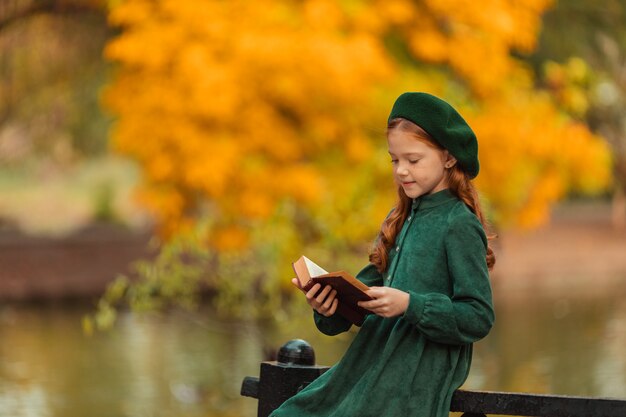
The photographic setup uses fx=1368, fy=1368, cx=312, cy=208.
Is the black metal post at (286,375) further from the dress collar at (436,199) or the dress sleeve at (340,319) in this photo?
the dress collar at (436,199)

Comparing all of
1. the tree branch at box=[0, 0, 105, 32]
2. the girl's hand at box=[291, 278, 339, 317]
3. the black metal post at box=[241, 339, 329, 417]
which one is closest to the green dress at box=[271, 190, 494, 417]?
the girl's hand at box=[291, 278, 339, 317]

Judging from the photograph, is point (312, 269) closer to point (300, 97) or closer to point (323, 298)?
point (323, 298)

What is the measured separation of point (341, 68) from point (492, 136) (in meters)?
1.80

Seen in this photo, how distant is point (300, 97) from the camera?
11438mm

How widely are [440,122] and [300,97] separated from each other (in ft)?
28.4

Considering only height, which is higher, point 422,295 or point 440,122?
point 440,122

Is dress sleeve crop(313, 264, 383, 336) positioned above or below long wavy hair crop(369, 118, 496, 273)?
below

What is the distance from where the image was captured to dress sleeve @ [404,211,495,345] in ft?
8.91

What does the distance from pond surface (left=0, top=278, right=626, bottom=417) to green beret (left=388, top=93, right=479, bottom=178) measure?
13.2ft

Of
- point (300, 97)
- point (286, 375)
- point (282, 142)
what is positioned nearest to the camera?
point (286, 375)

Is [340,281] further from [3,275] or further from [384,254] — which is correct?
[3,275]

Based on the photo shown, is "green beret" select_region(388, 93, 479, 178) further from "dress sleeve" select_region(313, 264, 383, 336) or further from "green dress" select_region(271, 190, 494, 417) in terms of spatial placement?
"dress sleeve" select_region(313, 264, 383, 336)

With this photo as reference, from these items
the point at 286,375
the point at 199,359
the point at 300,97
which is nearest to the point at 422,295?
the point at 286,375

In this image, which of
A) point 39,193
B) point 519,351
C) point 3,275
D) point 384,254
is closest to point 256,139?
point 519,351
